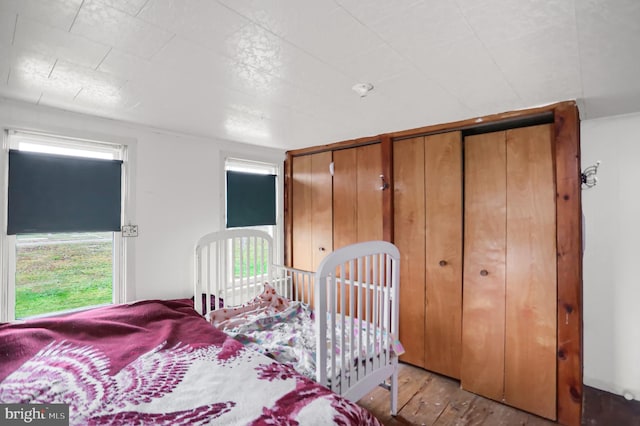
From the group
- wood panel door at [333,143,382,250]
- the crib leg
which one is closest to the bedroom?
wood panel door at [333,143,382,250]

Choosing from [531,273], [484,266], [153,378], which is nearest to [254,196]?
[153,378]

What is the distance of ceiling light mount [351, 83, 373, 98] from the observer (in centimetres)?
163

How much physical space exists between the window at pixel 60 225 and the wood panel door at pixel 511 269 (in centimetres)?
295

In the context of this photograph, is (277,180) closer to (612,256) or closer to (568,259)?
(568,259)

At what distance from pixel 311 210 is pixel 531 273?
219 centimetres

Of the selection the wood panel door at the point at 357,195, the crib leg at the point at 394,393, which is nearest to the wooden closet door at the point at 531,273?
the crib leg at the point at 394,393

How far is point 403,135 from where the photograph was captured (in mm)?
2658

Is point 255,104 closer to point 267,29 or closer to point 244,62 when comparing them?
point 244,62

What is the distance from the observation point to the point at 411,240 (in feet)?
8.65

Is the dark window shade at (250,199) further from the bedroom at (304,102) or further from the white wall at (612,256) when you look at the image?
the white wall at (612,256)

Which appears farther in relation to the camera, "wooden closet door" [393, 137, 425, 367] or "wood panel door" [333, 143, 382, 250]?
"wood panel door" [333, 143, 382, 250]

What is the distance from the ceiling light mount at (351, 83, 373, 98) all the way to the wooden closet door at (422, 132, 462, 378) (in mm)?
1077

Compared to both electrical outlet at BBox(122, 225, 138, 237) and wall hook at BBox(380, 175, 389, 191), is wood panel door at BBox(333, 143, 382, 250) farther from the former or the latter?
electrical outlet at BBox(122, 225, 138, 237)

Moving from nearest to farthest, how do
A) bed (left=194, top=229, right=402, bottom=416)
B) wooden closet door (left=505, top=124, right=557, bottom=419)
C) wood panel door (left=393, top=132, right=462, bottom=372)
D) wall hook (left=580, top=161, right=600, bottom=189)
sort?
bed (left=194, top=229, right=402, bottom=416), wooden closet door (left=505, top=124, right=557, bottom=419), wall hook (left=580, top=161, right=600, bottom=189), wood panel door (left=393, top=132, right=462, bottom=372)
